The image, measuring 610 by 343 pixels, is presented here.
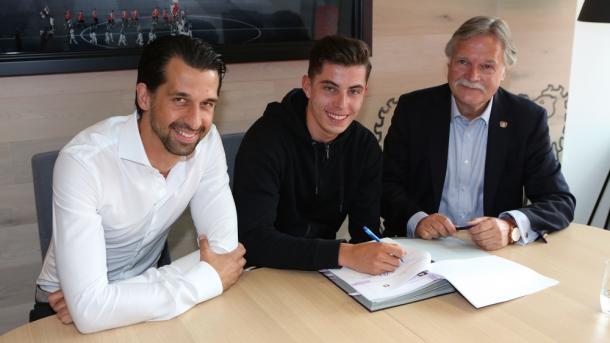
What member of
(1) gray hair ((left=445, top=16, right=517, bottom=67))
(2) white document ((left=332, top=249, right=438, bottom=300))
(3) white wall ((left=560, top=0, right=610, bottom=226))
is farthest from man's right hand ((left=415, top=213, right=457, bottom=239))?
(3) white wall ((left=560, top=0, right=610, bottom=226))

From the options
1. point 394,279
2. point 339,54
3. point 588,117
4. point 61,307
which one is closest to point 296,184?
point 339,54

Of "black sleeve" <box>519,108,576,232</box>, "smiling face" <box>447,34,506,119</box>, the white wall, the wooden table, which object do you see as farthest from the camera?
the white wall

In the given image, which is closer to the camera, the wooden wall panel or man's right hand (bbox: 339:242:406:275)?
man's right hand (bbox: 339:242:406:275)

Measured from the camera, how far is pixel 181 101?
4.83 ft

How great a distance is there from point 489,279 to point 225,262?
63cm

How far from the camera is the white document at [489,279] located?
136 cm

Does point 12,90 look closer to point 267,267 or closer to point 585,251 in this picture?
point 267,267

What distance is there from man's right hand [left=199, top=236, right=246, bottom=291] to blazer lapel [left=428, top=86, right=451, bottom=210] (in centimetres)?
86

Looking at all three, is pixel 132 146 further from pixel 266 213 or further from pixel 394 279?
pixel 394 279

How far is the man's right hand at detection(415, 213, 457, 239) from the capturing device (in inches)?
67.3

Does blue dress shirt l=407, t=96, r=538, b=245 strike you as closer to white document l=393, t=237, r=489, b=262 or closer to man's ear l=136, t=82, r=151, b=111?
white document l=393, t=237, r=489, b=262

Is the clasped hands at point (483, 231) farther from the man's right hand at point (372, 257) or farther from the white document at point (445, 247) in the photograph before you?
the man's right hand at point (372, 257)

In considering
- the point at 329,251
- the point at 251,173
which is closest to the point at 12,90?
the point at 251,173

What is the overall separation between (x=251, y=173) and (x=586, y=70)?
7.24 ft
